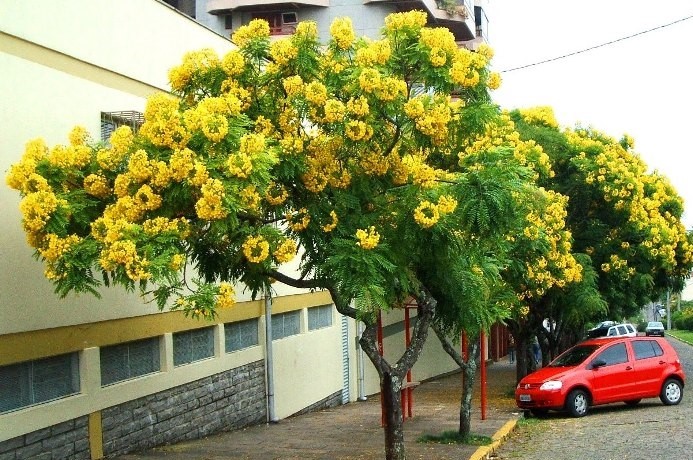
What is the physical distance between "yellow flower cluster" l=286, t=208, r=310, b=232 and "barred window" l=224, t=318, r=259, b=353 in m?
6.58

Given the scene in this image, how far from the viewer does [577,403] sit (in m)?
17.7

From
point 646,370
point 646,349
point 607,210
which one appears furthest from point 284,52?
point 607,210

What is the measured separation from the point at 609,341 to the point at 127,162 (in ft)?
42.1

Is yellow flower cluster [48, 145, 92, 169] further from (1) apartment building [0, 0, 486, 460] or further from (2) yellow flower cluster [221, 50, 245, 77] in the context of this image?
(2) yellow flower cluster [221, 50, 245, 77]

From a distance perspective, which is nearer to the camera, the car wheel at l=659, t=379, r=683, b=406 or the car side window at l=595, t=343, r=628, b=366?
the car side window at l=595, t=343, r=628, b=366

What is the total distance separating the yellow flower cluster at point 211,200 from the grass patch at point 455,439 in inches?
295

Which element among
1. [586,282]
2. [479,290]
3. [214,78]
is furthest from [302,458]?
[586,282]

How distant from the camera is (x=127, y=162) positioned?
28.8 ft

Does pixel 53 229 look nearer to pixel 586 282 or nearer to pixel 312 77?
pixel 312 77

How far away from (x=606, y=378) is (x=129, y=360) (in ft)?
33.3

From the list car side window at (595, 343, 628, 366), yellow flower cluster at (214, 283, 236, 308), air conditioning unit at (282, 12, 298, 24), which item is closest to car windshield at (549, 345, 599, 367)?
car side window at (595, 343, 628, 366)

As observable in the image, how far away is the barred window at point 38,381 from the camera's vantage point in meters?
9.56

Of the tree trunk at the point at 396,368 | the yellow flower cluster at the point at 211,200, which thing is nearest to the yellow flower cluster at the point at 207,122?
the yellow flower cluster at the point at 211,200

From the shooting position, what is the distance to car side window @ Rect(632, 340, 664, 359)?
18422mm
